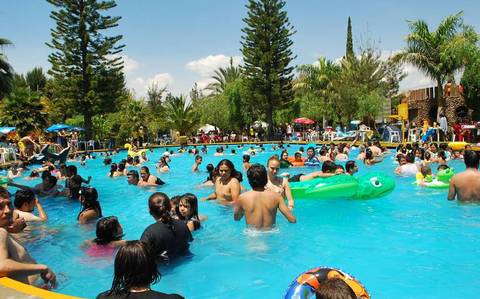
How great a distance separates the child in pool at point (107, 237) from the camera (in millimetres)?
4887

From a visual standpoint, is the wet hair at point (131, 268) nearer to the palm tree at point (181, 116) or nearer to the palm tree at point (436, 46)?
the palm tree at point (436, 46)

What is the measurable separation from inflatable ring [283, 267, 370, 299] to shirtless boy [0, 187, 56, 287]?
6.63ft

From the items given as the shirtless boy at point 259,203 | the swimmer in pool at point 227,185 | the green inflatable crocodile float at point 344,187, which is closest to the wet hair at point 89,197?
the swimmer in pool at point 227,185

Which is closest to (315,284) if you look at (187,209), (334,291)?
(334,291)

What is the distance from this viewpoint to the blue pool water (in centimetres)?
457

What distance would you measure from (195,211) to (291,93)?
2768 centimetres

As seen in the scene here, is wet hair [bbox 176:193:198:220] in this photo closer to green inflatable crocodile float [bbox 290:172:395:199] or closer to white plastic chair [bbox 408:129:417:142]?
green inflatable crocodile float [bbox 290:172:395:199]

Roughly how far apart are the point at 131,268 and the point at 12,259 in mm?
1557

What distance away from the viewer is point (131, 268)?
2295mm

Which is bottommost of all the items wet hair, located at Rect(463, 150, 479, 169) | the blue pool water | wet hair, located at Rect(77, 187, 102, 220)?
the blue pool water

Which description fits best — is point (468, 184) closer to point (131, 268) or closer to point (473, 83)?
point (131, 268)

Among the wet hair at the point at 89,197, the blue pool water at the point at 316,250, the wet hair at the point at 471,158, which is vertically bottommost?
the blue pool water at the point at 316,250

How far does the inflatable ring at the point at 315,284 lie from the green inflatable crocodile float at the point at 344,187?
15.8 feet

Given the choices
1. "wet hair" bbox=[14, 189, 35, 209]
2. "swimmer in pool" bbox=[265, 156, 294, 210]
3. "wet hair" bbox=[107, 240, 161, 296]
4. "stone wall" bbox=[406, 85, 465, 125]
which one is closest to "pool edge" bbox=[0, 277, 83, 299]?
"wet hair" bbox=[107, 240, 161, 296]
